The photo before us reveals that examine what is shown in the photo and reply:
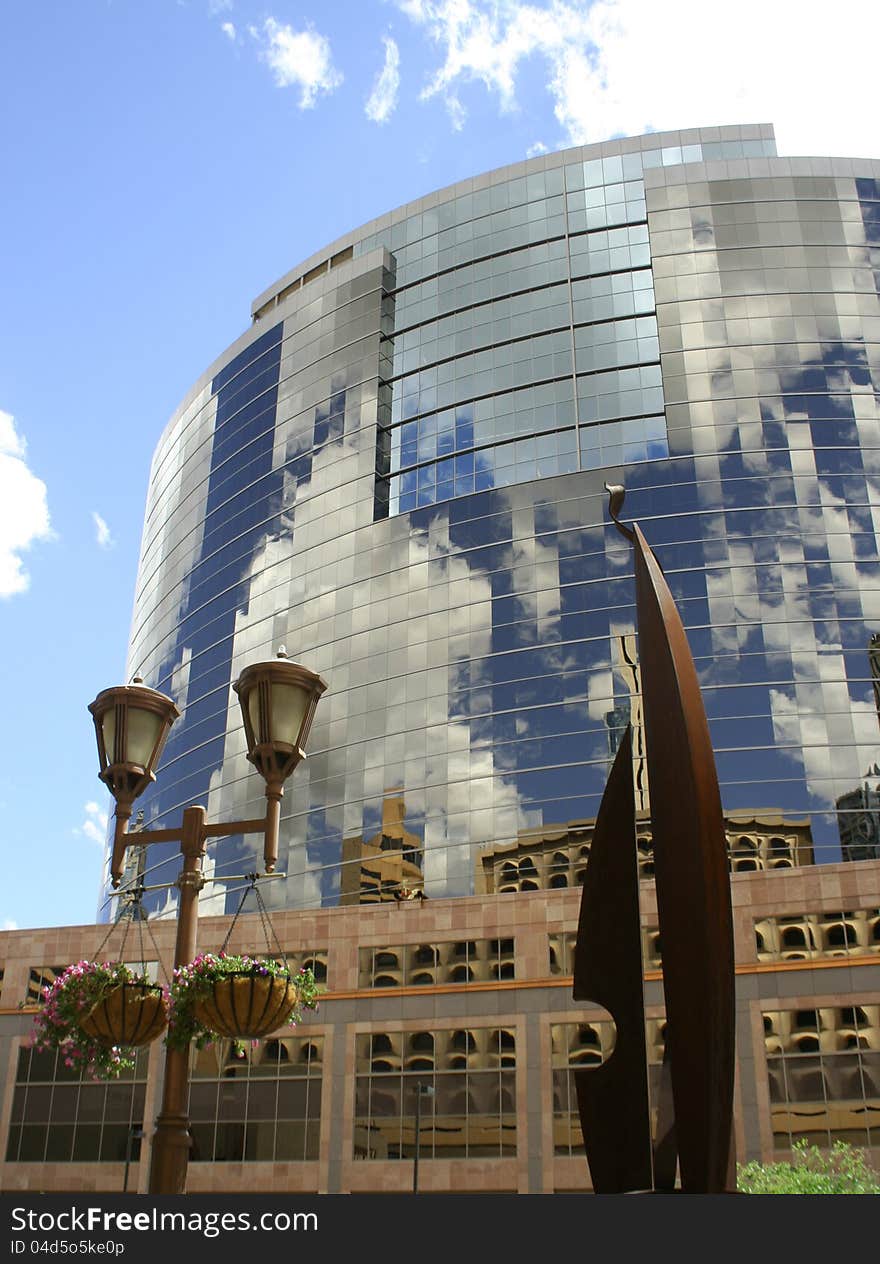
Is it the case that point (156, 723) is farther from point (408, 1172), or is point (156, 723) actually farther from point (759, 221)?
point (759, 221)

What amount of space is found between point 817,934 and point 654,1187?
38574 millimetres

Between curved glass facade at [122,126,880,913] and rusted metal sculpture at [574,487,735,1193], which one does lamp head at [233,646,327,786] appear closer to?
rusted metal sculpture at [574,487,735,1193]

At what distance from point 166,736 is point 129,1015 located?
2486 millimetres

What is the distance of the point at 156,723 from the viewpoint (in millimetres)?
12062

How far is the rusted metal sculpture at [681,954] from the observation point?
35.7 ft

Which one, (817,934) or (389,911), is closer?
(817,934)

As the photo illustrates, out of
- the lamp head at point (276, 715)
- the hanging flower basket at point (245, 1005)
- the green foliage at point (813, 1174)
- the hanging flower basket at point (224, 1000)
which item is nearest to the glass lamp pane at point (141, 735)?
the lamp head at point (276, 715)

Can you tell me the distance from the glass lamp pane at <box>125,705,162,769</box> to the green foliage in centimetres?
1729

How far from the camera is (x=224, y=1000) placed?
10.9 metres

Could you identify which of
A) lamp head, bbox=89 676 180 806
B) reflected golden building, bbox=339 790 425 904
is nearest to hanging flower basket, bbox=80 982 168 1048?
lamp head, bbox=89 676 180 806

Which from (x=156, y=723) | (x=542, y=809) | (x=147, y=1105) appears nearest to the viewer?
(x=156, y=723)

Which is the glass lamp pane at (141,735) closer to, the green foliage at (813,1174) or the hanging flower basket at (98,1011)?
the hanging flower basket at (98,1011)

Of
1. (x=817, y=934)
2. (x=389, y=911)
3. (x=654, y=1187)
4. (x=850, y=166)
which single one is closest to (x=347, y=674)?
(x=389, y=911)

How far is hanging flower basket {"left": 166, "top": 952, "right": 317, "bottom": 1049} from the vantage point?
10.9 meters
